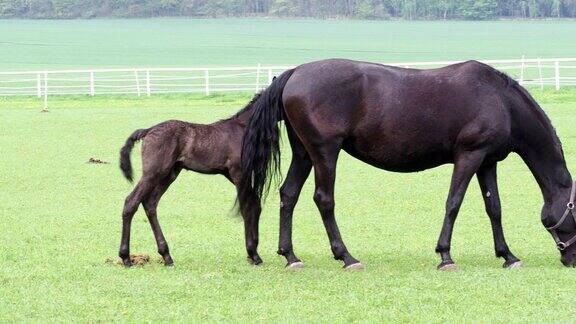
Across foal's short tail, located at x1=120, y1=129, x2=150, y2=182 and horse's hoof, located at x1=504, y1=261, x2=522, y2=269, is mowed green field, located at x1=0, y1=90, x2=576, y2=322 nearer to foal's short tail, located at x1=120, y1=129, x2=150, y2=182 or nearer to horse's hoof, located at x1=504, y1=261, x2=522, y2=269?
horse's hoof, located at x1=504, y1=261, x2=522, y2=269

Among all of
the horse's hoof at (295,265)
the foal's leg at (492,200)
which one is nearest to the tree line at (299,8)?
the foal's leg at (492,200)

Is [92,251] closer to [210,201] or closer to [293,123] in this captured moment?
[293,123]

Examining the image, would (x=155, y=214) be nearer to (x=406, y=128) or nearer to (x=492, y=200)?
(x=406, y=128)

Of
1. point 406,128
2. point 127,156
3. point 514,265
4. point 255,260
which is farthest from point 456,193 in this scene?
point 127,156

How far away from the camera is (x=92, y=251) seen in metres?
10.5

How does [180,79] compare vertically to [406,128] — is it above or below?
below

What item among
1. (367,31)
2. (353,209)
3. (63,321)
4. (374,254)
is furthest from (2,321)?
(367,31)

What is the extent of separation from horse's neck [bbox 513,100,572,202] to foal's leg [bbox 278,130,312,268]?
1806mm

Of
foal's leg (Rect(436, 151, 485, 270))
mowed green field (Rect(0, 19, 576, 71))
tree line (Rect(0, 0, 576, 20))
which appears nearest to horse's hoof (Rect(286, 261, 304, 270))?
foal's leg (Rect(436, 151, 485, 270))

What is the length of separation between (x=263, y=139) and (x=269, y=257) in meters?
1.28

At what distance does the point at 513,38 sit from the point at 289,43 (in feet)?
81.4

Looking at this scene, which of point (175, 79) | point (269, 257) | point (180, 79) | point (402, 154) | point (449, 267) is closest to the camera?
point (449, 267)

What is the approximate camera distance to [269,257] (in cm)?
1036

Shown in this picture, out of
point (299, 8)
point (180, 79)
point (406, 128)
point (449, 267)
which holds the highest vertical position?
point (406, 128)
